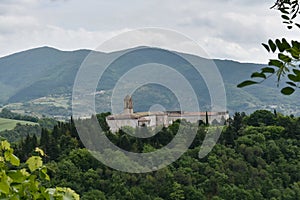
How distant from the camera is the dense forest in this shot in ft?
86.3

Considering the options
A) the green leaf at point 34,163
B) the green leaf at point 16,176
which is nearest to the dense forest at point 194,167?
the green leaf at point 34,163

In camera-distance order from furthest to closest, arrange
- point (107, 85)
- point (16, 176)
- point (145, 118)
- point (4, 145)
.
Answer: point (107, 85), point (145, 118), point (4, 145), point (16, 176)

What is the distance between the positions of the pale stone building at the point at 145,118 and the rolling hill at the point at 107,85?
59.4 feet

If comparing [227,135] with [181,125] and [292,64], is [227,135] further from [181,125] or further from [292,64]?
[292,64]

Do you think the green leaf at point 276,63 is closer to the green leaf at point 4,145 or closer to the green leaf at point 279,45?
the green leaf at point 279,45

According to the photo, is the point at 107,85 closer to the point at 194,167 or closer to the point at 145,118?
the point at 145,118

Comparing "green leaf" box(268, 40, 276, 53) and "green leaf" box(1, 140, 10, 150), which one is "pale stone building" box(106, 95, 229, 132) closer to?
"green leaf" box(1, 140, 10, 150)

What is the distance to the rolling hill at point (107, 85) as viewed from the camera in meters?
86.9

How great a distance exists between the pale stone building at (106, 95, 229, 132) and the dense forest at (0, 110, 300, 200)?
1742 millimetres

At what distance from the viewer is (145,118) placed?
35.1 metres

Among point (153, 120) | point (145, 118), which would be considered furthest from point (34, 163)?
point (153, 120)

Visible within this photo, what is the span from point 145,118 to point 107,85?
3276 inches

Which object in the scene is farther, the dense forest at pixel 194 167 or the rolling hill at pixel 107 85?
the rolling hill at pixel 107 85

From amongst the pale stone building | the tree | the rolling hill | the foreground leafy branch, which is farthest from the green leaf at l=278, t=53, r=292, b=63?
the rolling hill
